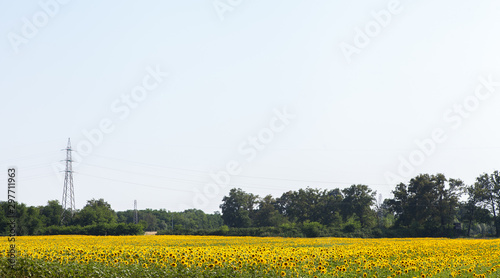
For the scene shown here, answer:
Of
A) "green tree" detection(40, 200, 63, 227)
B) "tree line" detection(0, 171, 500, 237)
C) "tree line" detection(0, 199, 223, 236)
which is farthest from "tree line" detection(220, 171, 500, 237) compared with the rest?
"green tree" detection(40, 200, 63, 227)

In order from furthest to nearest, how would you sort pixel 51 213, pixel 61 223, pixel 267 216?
pixel 267 216 < pixel 51 213 < pixel 61 223

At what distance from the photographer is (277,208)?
100 meters

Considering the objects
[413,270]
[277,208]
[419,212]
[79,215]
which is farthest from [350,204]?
[413,270]

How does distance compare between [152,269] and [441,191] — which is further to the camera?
[441,191]

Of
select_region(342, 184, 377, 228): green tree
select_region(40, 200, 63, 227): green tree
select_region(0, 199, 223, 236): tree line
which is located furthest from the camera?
select_region(342, 184, 377, 228): green tree

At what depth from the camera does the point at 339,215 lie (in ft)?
257

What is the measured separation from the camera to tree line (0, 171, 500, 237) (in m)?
59.4

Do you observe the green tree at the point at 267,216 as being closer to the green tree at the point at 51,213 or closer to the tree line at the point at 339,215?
the tree line at the point at 339,215

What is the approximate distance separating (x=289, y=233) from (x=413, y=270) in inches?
1789

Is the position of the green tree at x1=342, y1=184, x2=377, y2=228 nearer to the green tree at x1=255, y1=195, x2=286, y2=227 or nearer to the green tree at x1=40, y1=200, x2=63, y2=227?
the green tree at x1=255, y1=195, x2=286, y2=227

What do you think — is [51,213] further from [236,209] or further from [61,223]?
[236,209]

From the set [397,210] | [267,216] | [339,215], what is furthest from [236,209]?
[397,210]

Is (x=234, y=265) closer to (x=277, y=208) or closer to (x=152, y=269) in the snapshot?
(x=152, y=269)

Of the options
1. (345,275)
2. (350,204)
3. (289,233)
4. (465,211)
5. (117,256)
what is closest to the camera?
(345,275)
